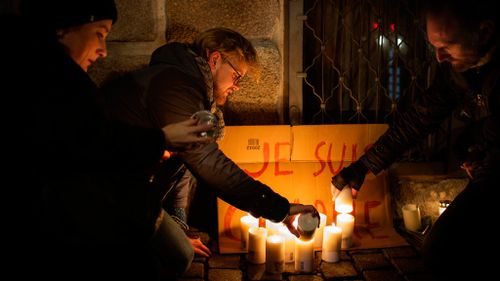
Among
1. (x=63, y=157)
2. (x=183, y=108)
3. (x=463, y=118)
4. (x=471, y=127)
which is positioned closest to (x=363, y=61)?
(x=463, y=118)

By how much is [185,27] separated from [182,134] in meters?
1.74

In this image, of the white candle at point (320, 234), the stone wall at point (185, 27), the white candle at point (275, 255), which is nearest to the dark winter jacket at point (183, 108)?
the white candle at point (275, 255)

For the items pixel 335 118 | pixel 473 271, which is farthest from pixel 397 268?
pixel 335 118

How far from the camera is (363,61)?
4031 mm

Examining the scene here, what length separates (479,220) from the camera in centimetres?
266

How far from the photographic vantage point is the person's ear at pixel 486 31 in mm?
2506

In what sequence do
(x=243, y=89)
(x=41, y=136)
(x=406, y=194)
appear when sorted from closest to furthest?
(x=41, y=136) < (x=243, y=89) < (x=406, y=194)

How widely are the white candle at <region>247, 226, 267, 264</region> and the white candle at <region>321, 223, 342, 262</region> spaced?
43 cm

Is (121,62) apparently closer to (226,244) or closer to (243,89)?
(243,89)

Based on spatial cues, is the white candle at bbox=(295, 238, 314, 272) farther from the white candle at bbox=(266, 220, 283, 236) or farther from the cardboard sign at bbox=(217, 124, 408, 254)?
the cardboard sign at bbox=(217, 124, 408, 254)

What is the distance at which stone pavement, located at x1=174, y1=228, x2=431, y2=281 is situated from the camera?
3.05 metres

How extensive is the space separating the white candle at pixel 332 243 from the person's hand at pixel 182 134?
56.1 inches

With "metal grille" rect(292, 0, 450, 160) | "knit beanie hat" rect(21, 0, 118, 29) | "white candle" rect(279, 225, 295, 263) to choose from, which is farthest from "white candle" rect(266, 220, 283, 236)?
"knit beanie hat" rect(21, 0, 118, 29)

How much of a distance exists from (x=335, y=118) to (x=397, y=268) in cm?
149
